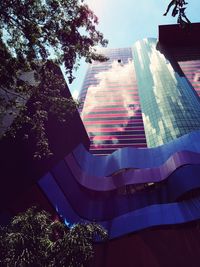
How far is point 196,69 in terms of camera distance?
109000 millimetres

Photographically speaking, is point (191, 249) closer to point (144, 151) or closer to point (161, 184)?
point (161, 184)

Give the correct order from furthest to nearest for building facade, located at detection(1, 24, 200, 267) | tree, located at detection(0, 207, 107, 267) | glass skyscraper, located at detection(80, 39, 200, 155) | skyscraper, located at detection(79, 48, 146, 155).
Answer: skyscraper, located at detection(79, 48, 146, 155)
glass skyscraper, located at detection(80, 39, 200, 155)
building facade, located at detection(1, 24, 200, 267)
tree, located at detection(0, 207, 107, 267)

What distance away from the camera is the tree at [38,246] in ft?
30.2

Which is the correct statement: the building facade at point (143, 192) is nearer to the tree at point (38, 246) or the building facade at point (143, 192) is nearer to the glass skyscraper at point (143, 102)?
the glass skyscraper at point (143, 102)

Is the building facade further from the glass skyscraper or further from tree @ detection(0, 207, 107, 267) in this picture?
tree @ detection(0, 207, 107, 267)

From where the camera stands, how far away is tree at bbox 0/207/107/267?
363 inches

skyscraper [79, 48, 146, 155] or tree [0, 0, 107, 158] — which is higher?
tree [0, 0, 107, 158]

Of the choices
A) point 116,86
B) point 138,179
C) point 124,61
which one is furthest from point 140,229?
point 124,61

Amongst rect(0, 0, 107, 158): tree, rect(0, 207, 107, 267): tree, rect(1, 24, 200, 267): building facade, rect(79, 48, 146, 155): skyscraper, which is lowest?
rect(79, 48, 146, 155): skyscraper

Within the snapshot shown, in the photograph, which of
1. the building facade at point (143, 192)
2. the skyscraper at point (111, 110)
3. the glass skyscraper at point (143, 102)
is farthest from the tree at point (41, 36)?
the skyscraper at point (111, 110)

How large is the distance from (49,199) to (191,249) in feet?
50.2

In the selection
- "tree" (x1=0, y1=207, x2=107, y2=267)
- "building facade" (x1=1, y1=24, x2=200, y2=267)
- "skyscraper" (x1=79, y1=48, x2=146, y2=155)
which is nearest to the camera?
"tree" (x1=0, y1=207, x2=107, y2=267)

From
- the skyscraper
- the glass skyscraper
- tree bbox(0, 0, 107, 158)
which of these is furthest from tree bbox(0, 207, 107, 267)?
the skyscraper

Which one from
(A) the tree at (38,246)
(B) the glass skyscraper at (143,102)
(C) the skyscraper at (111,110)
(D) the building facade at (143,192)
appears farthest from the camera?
(C) the skyscraper at (111,110)
